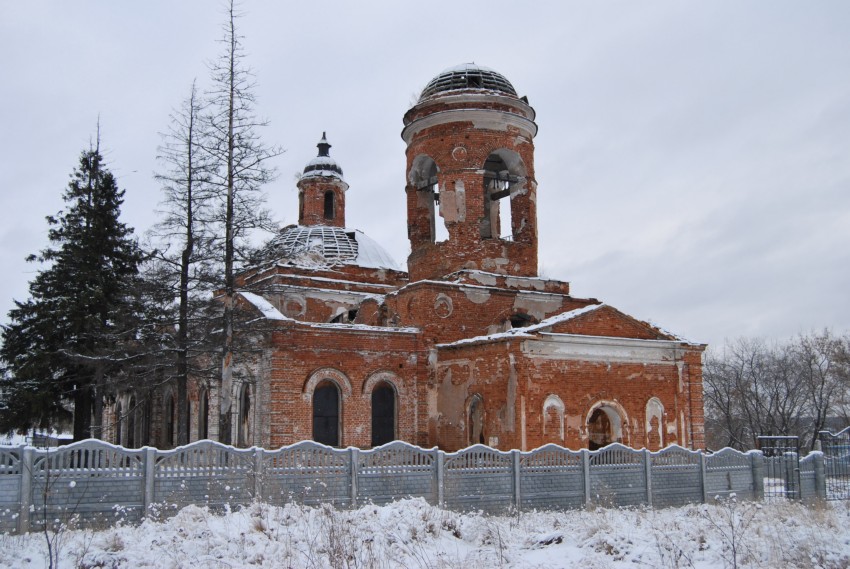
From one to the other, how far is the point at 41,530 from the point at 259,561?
292 cm

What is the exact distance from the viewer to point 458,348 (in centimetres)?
1944

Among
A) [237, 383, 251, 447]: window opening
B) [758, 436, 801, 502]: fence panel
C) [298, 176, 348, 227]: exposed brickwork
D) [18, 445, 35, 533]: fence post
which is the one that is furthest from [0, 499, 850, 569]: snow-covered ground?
[298, 176, 348, 227]: exposed brickwork

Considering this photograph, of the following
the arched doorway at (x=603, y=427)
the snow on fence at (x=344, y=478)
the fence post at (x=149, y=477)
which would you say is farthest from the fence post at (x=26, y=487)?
the arched doorway at (x=603, y=427)

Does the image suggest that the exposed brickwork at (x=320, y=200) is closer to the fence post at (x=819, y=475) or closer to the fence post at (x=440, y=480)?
the fence post at (x=440, y=480)

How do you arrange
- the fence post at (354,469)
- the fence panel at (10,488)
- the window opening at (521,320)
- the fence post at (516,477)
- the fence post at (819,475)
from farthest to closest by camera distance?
the window opening at (521,320)
the fence post at (819,475)
the fence post at (516,477)
the fence post at (354,469)
the fence panel at (10,488)

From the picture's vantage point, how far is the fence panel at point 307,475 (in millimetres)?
11180

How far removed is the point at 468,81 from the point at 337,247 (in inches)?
310

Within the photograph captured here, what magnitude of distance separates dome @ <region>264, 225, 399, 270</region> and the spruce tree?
525 cm

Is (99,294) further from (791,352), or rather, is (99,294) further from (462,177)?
(791,352)

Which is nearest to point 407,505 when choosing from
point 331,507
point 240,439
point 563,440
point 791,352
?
point 331,507

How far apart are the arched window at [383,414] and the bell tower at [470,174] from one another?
3403 millimetres

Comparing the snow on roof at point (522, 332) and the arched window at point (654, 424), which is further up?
the snow on roof at point (522, 332)

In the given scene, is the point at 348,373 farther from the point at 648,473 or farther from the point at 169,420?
the point at 169,420

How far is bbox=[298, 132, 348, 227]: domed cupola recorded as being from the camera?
94.4 feet
